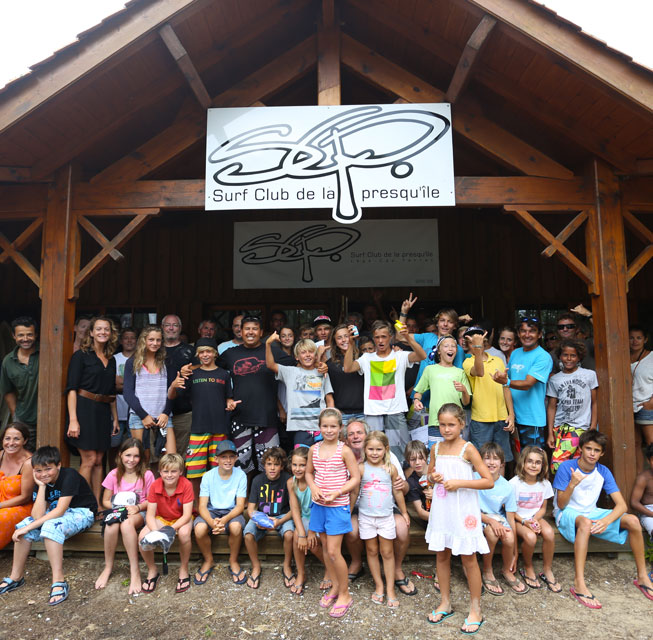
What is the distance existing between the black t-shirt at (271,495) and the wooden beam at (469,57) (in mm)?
3861

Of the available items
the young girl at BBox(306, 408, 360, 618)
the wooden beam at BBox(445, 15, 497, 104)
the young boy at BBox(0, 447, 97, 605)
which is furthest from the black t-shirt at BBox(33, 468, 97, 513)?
the wooden beam at BBox(445, 15, 497, 104)

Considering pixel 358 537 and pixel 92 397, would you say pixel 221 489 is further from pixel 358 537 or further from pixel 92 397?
pixel 92 397

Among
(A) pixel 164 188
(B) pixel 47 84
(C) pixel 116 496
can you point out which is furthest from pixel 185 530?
(B) pixel 47 84

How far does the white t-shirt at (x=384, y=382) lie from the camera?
4438 millimetres

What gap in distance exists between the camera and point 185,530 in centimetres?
391

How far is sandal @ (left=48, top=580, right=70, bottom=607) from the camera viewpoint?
369 cm

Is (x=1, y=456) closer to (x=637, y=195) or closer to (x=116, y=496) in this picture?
(x=116, y=496)

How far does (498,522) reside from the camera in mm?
3889

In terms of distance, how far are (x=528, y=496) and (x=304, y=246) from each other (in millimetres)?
4855

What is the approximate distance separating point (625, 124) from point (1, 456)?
6319 millimetres

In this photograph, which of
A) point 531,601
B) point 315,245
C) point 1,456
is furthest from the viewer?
point 315,245

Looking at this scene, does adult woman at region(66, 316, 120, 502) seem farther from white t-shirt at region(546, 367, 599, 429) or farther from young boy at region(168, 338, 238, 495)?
white t-shirt at region(546, 367, 599, 429)

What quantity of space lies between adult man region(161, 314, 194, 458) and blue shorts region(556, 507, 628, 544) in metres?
3.38

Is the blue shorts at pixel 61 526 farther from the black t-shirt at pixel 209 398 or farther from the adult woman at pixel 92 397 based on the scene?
the black t-shirt at pixel 209 398
